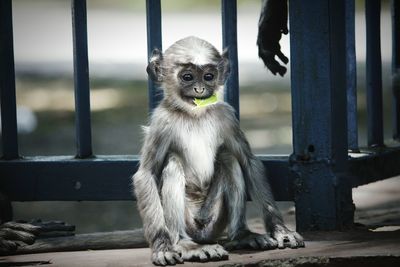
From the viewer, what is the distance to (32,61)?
19.1 meters

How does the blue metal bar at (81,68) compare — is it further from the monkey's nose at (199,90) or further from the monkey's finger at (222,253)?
the monkey's finger at (222,253)

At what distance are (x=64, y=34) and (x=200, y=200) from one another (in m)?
14.4

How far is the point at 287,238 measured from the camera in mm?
5223

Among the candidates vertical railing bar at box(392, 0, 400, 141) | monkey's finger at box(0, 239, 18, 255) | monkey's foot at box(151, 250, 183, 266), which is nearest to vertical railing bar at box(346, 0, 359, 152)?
vertical railing bar at box(392, 0, 400, 141)

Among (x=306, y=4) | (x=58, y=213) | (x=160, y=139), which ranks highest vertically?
(x=306, y=4)

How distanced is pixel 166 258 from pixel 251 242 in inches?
21.8

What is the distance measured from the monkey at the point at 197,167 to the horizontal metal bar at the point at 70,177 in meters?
0.61

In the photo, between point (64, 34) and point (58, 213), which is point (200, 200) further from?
point (64, 34)

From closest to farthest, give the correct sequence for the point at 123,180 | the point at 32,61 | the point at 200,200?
the point at 200,200
the point at 123,180
the point at 32,61

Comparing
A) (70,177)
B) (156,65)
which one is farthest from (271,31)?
(70,177)

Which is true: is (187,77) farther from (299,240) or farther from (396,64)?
(396,64)

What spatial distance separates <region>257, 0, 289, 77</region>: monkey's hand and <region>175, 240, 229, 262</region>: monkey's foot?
1.52m

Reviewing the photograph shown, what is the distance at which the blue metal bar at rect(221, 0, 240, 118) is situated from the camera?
5906 mm

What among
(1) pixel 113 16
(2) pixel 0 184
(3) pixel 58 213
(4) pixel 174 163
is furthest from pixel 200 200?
(1) pixel 113 16
